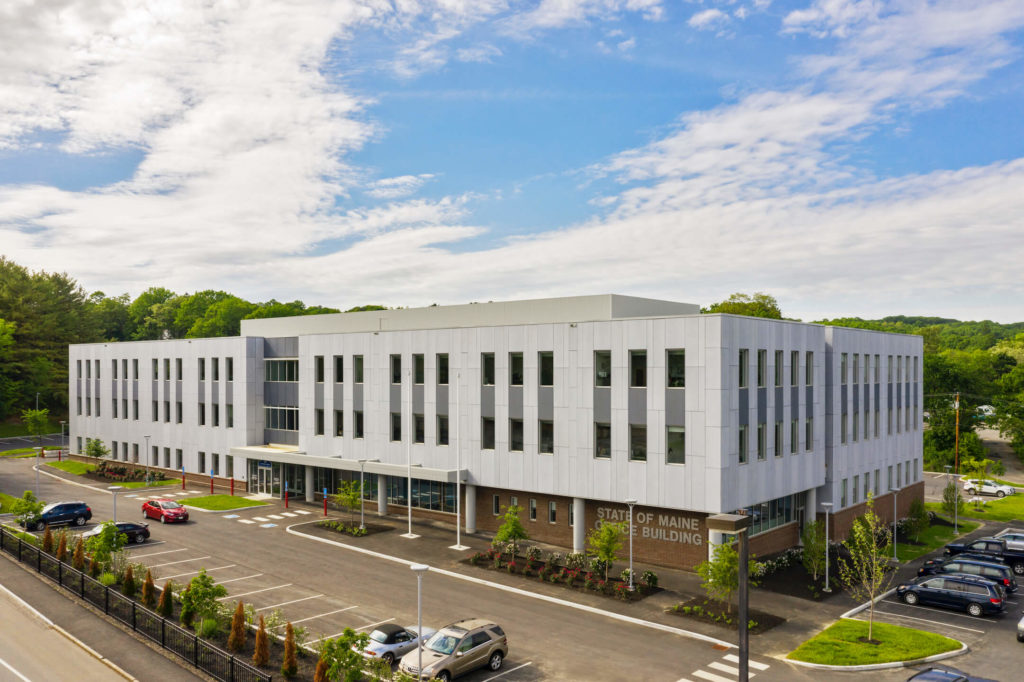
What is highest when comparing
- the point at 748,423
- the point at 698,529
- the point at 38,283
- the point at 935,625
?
the point at 38,283

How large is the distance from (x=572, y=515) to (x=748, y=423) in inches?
451

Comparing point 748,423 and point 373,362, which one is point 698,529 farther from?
point 373,362

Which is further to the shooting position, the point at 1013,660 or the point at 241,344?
the point at 241,344

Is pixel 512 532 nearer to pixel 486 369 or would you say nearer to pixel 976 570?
pixel 486 369

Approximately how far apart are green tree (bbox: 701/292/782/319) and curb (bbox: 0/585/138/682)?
85753mm

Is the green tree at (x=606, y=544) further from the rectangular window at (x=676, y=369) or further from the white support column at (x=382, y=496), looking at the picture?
the white support column at (x=382, y=496)

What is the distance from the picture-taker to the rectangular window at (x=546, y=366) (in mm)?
42250

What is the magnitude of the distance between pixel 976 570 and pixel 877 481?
Answer: 1492cm

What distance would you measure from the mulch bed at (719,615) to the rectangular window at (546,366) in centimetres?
1485

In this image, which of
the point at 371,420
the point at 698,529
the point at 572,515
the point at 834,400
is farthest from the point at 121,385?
the point at 834,400

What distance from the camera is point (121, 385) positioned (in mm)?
75375

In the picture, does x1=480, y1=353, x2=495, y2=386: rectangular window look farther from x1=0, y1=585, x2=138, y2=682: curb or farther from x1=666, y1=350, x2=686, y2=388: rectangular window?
x1=0, y1=585, x2=138, y2=682: curb

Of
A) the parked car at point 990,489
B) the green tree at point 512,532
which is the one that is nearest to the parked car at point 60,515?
the green tree at point 512,532

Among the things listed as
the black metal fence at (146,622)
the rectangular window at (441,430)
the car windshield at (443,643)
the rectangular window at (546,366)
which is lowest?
the black metal fence at (146,622)
